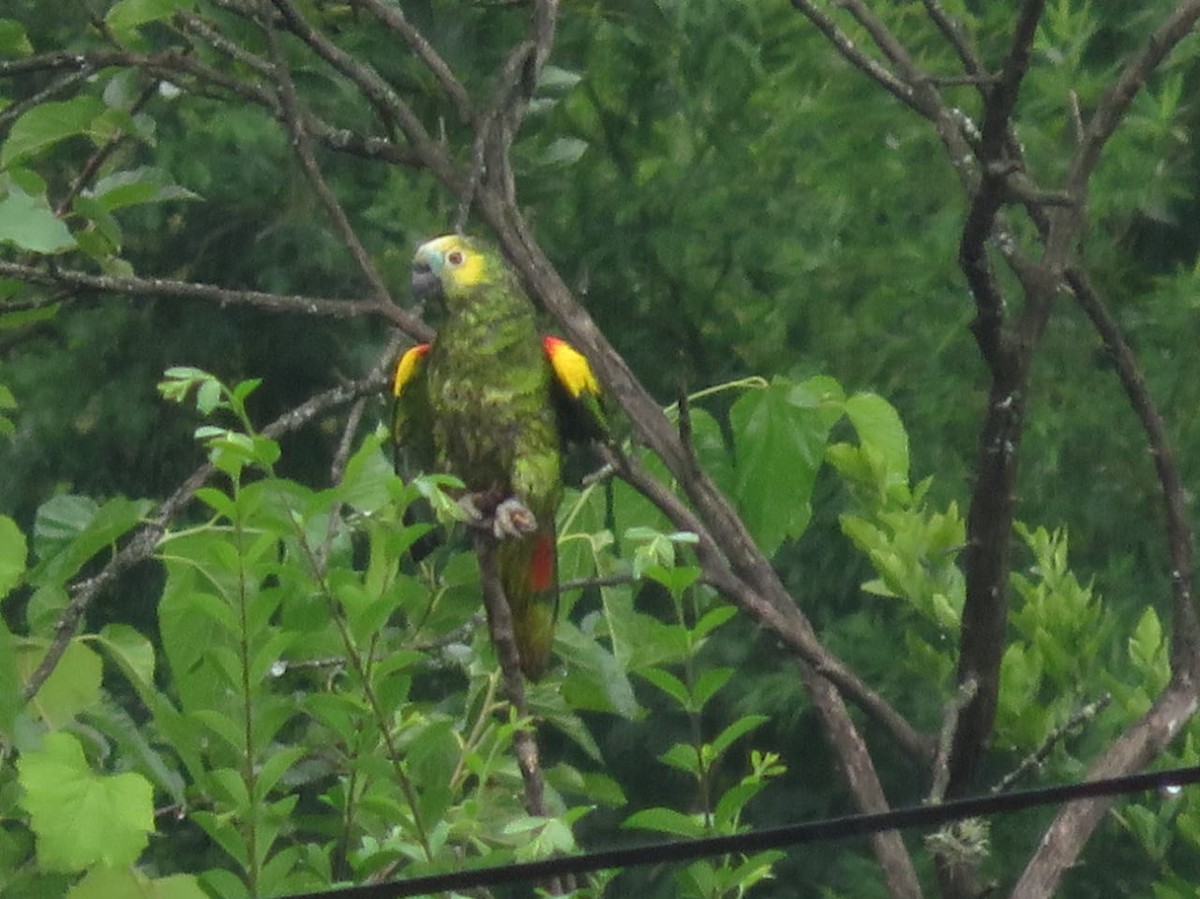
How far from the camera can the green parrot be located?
245cm

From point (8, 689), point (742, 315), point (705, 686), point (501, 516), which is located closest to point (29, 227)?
point (8, 689)

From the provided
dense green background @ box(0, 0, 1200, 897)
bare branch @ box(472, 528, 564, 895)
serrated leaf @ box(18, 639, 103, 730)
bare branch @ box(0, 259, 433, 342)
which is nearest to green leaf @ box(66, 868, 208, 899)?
serrated leaf @ box(18, 639, 103, 730)

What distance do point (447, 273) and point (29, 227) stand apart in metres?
0.84

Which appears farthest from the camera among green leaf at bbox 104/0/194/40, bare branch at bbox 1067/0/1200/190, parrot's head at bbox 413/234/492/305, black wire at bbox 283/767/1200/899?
parrot's head at bbox 413/234/492/305

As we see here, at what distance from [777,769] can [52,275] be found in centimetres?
104

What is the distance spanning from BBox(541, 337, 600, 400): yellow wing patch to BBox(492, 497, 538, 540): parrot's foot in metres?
0.21

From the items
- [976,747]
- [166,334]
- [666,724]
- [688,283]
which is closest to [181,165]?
[166,334]

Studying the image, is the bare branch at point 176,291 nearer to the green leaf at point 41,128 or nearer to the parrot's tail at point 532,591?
the green leaf at point 41,128

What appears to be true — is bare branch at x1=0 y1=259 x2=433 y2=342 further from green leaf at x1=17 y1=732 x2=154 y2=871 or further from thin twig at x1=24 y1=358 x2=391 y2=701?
green leaf at x1=17 y1=732 x2=154 y2=871

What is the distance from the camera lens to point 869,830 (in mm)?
1289

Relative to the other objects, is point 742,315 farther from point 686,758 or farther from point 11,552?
point 11,552

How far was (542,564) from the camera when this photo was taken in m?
2.28

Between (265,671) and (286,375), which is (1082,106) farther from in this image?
(265,671)

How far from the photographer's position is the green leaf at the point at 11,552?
5.57 ft
